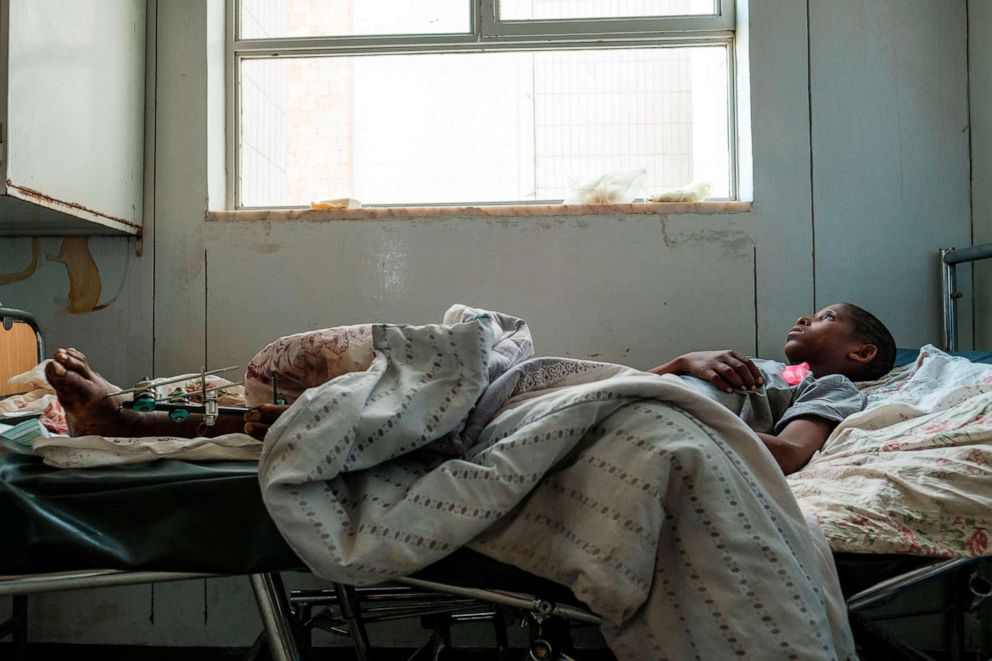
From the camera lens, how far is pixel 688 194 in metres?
1.91

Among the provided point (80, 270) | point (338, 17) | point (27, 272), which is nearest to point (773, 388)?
point (338, 17)

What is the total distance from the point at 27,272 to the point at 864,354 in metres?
2.22

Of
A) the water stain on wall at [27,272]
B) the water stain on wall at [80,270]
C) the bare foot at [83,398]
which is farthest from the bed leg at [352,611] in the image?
the water stain on wall at [27,272]

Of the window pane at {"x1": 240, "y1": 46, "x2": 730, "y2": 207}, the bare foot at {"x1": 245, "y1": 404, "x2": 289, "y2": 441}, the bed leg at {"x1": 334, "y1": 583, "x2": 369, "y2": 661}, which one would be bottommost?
the bed leg at {"x1": 334, "y1": 583, "x2": 369, "y2": 661}

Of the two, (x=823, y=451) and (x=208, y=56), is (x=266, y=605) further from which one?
(x=208, y=56)

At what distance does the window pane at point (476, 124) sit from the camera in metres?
2.10

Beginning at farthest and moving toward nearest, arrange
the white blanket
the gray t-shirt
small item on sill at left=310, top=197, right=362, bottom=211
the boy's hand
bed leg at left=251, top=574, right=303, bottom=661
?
small item on sill at left=310, top=197, right=362, bottom=211 → the boy's hand → the gray t-shirt → bed leg at left=251, top=574, right=303, bottom=661 → the white blanket

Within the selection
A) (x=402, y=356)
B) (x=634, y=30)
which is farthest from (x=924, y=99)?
(x=402, y=356)

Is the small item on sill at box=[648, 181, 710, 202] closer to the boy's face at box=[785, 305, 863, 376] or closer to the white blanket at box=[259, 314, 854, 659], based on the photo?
the boy's face at box=[785, 305, 863, 376]

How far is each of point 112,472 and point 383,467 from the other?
1.11 feet

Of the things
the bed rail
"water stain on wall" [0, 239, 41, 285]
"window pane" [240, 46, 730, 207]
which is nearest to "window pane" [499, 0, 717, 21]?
"window pane" [240, 46, 730, 207]

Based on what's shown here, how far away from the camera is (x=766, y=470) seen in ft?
2.51

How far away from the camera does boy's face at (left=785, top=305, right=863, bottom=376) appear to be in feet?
5.34

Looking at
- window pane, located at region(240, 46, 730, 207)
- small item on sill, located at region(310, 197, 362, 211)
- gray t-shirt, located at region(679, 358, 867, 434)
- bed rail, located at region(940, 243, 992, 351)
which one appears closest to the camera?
gray t-shirt, located at region(679, 358, 867, 434)
